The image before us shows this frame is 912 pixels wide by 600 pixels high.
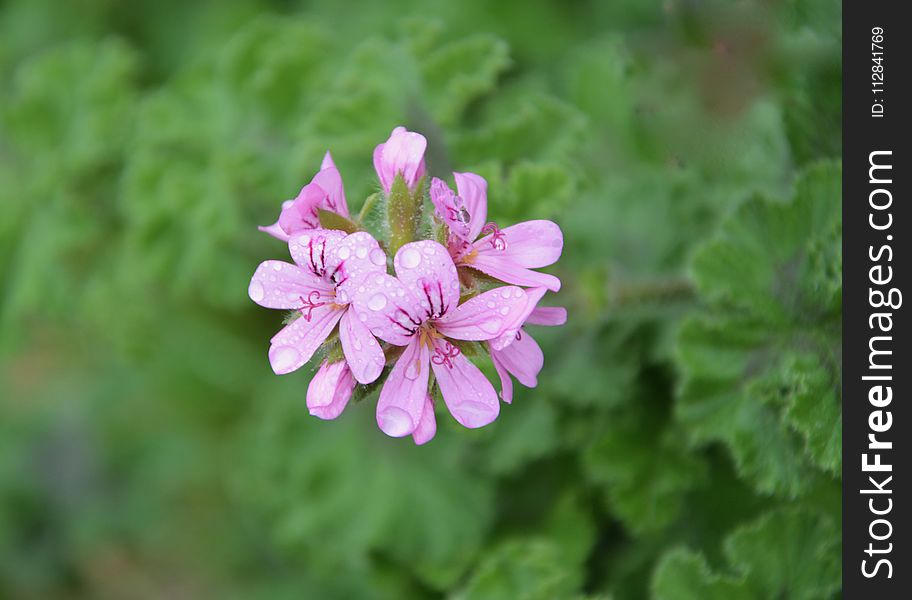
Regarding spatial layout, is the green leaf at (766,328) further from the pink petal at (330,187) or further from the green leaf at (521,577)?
the pink petal at (330,187)

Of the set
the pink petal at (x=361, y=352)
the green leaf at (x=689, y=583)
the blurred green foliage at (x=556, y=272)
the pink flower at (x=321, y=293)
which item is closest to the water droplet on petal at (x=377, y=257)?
the pink flower at (x=321, y=293)

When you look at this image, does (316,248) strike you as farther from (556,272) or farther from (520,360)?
(556,272)

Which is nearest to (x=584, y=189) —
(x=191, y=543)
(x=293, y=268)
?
(x=293, y=268)

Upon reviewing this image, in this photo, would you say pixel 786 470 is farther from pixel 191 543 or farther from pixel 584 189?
pixel 191 543

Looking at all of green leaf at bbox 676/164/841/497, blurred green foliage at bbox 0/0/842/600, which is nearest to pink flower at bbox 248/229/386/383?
blurred green foliage at bbox 0/0/842/600

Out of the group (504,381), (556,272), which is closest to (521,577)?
(556,272)

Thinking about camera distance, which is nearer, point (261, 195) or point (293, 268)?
point (293, 268)

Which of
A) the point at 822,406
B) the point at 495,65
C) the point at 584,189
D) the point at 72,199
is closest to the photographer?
the point at 822,406
